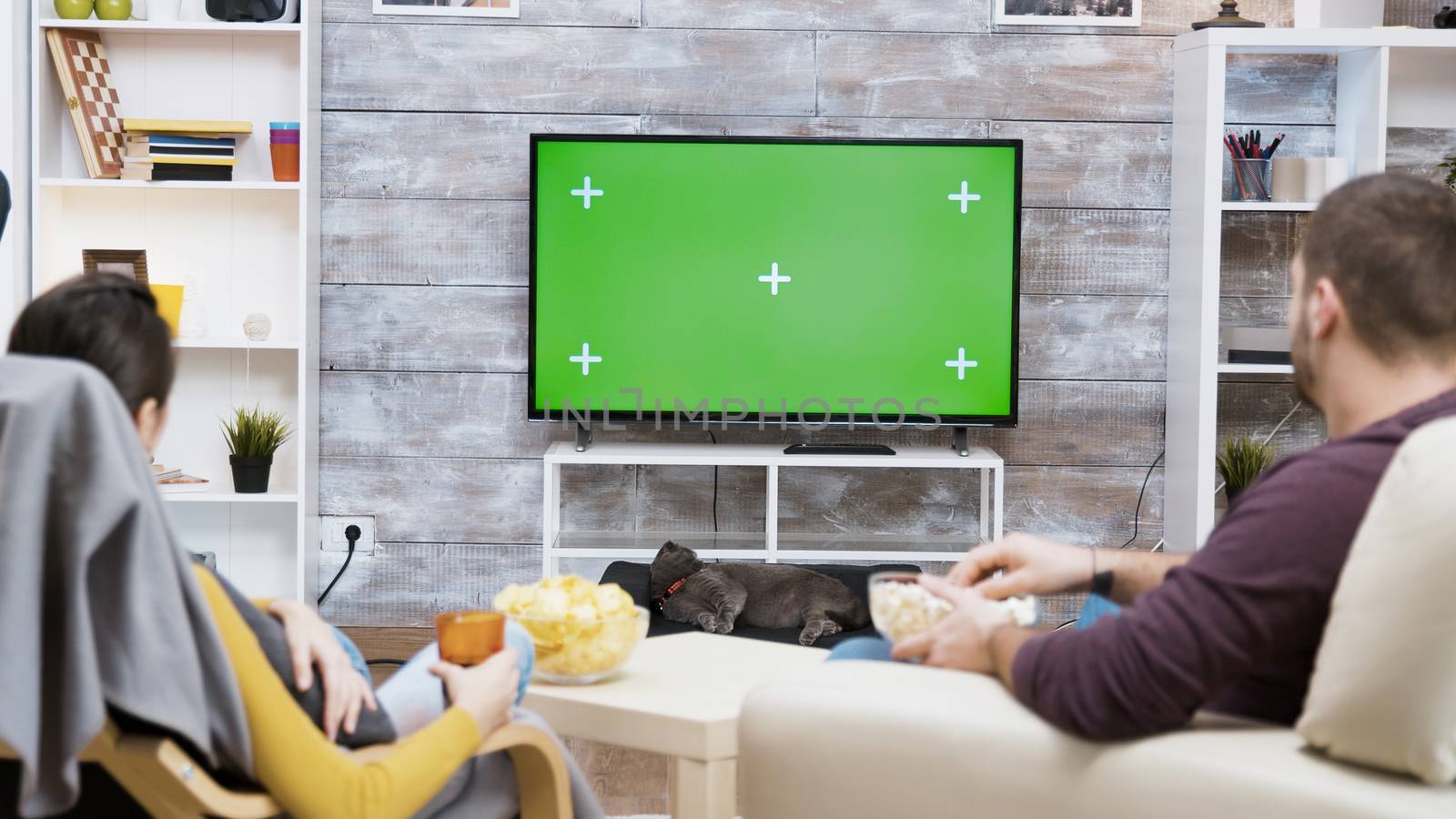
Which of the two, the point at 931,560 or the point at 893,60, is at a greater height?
the point at 893,60

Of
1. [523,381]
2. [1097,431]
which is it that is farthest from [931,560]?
[523,381]

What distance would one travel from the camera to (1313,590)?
1206 mm

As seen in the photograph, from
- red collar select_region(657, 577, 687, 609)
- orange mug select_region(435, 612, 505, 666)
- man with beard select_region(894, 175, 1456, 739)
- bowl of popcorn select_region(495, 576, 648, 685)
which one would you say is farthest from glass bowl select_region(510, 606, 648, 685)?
red collar select_region(657, 577, 687, 609)

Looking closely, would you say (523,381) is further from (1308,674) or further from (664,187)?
(1308,674)

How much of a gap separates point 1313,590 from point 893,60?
300 cm

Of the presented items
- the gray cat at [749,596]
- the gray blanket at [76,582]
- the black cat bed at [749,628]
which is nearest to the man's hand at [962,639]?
the gray blanket at [76,582]

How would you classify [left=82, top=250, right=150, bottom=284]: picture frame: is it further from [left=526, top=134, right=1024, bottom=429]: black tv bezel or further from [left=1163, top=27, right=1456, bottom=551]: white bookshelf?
[left=1163, top=27, right=1456, bottom=551]: white bookshelf

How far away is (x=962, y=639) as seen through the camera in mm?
1445

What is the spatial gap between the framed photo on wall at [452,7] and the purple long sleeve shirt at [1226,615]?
10.4 ft

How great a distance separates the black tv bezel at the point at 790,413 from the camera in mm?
3746

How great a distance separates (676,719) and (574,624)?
0.18 meters

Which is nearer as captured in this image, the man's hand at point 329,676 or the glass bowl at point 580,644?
the man's hand at point 329,676

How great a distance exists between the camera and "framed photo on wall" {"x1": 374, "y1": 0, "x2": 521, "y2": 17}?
3902 mm

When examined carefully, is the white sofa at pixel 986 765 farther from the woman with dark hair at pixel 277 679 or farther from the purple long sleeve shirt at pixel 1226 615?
the woman with dark hair at pixel 277 679
